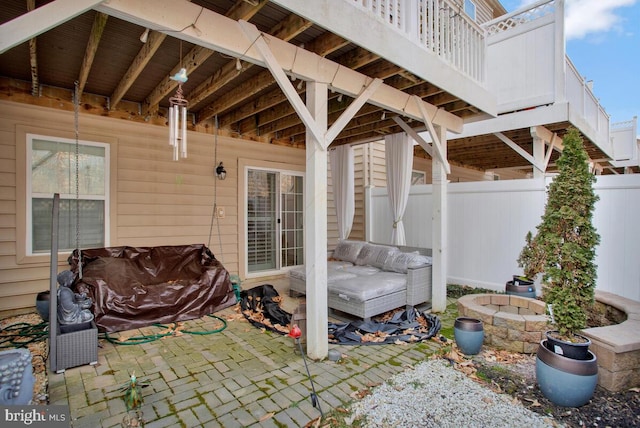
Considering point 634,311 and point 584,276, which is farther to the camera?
point 634,311

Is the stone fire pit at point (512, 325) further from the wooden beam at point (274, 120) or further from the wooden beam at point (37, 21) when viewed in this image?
the wooden beam at point (37, 21)

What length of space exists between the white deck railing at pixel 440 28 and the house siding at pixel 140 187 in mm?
3197

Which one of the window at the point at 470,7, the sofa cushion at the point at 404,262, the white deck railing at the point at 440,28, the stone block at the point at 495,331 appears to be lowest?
the stone block at the point at 495,331

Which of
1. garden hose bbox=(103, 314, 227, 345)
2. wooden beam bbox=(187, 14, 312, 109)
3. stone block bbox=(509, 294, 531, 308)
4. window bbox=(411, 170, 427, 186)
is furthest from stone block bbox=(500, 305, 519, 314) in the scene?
window bbox=(411, 170, 427, 186)

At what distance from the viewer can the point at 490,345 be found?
10.4 ft

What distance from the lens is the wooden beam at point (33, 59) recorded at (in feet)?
7.20

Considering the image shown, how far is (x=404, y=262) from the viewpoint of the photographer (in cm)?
452

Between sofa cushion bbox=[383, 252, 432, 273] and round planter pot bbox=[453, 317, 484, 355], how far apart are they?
1.32m

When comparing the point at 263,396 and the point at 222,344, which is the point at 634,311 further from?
the point at 222,344

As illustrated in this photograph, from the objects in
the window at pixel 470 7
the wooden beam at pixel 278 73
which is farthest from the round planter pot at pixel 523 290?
the window at pixel 470 7

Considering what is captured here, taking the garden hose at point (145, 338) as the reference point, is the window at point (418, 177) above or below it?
above

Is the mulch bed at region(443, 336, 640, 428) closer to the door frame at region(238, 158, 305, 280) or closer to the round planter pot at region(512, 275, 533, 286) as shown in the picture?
the round planter pot at region(512, 275, 533, 286)

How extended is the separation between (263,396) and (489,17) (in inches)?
458

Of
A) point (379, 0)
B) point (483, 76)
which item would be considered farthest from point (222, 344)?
point (483, 76)
